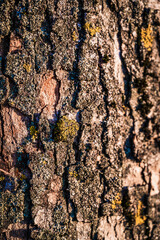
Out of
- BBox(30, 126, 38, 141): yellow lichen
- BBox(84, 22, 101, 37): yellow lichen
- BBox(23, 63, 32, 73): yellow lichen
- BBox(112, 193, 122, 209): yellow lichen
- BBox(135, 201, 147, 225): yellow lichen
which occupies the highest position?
BBox(84, 22, 101, 37): yellow lichen

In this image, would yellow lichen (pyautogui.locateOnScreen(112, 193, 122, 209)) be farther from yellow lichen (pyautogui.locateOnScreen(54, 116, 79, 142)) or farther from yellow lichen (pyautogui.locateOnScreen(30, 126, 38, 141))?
yellow lichen (pyautogui.locateOnScreen(30, 126, 38, 141))

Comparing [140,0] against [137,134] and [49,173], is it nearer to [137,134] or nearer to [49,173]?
[137,134]

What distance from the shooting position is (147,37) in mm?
1427

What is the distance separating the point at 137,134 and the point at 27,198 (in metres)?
0.84

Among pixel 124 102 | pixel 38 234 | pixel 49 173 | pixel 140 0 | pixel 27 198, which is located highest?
pixel 140 0

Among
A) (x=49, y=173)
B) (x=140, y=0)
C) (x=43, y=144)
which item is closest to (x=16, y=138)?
(x=43, y=144)

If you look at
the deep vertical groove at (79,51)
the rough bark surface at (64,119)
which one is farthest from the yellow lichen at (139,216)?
the deep vertical groove at (79,51)

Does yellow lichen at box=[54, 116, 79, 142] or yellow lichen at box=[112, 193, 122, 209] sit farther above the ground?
yellow lichen at box=[54, 116, 79, 142]

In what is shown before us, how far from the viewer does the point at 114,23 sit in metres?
1.35

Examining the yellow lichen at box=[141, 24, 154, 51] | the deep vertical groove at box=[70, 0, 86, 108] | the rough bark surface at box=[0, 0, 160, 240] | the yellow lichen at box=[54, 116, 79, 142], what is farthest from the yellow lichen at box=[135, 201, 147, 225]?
the yellow lichen at box=[141, 24, 154, 51]

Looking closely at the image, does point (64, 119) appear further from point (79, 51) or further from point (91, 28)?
point (91, 28)

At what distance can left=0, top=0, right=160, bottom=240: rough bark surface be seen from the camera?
4.09 feet

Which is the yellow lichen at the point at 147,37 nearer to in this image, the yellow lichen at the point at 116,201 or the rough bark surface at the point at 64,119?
the rough bark surface at the point at 64,119

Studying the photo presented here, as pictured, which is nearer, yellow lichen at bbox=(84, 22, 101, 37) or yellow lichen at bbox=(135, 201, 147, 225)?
yellow lichen at bbox=(84, 22, 101, 37)
